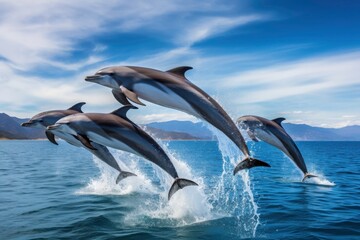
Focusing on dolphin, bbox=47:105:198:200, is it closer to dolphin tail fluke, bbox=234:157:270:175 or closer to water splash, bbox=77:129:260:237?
water splash, bbox=77:129:260:237

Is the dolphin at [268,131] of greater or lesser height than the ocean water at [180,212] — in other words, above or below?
above

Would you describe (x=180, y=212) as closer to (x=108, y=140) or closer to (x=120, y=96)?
(x=108, y=140)

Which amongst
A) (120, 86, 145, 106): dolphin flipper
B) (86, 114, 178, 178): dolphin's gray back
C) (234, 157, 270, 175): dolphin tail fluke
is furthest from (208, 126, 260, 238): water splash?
(120, 86, 145, 106): dolphin flipper

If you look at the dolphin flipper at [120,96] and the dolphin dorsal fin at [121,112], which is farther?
the dolphin dorsal fin at [121,112]

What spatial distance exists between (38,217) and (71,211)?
126cm

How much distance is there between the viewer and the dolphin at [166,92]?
6.76m

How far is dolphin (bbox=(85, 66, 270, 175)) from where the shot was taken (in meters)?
6.76

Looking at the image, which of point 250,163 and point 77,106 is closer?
point 250,163

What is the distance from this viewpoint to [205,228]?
1091cm

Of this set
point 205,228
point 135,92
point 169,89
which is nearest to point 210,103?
point 169,89

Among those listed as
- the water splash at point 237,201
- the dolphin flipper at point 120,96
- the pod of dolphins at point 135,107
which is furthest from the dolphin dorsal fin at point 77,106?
the water splash at point 237,201

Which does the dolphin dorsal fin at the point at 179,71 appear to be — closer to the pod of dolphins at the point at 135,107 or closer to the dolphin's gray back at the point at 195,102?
the pod of dolphins at the point at 135,107

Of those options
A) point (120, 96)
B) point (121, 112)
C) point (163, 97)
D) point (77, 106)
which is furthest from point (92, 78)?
point (77, 106)

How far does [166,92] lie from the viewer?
6867mm
